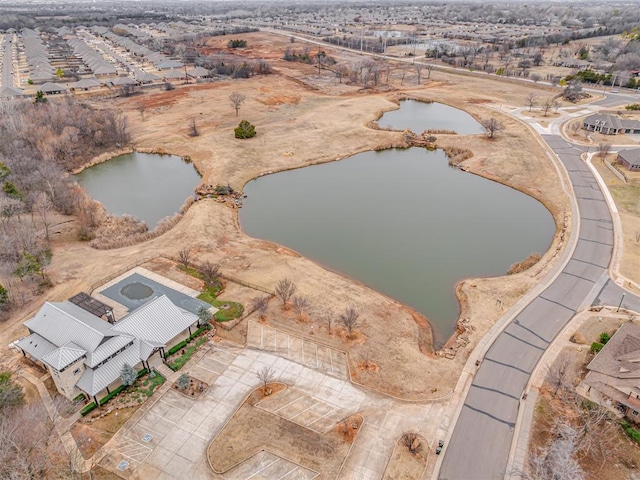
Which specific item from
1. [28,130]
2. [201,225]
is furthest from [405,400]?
[28,130]

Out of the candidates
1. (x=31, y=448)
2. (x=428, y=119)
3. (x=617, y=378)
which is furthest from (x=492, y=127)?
(x=31, y=448)

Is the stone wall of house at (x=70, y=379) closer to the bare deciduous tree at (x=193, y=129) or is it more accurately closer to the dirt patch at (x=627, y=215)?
the dirt patch at (x=627, y=215)

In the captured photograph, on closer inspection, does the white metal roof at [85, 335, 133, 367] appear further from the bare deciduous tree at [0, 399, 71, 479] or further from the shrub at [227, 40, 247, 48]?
the shrub at [227, 40, 247, 48]

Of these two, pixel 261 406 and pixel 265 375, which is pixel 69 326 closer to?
pixel 265 375

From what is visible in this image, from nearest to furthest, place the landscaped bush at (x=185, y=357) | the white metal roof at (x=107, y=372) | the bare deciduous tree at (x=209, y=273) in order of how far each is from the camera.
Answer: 1. the white metal roof at (x=107, y=372)
2. the landscaped bush at (x=185, y=357)
3. the bare deciduous tree at (x=209, y=273)

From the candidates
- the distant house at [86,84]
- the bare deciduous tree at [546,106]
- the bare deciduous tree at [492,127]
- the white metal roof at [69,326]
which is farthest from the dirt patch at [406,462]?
the distant house at [86,84]

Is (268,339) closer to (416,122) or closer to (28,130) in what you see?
(28,130)

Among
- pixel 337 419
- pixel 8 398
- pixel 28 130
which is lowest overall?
pixel 337 419
